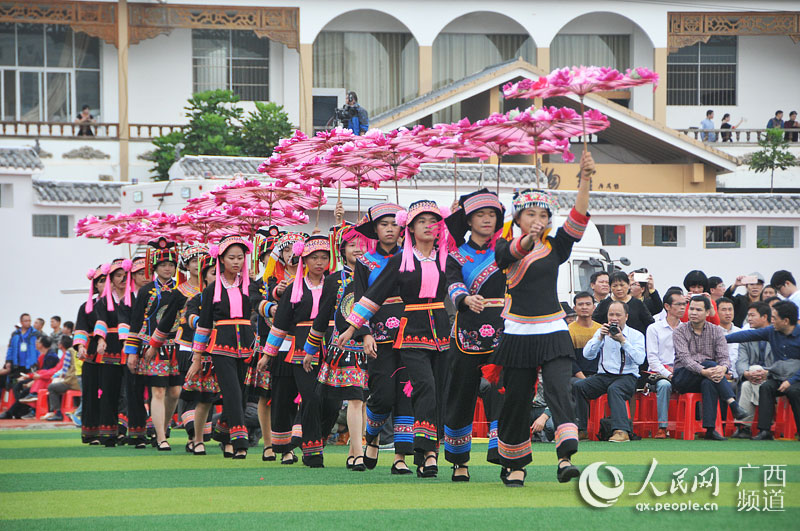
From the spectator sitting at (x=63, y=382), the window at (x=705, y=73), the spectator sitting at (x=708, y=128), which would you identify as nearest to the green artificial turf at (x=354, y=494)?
the spectator sitting at (x=63, y=382)

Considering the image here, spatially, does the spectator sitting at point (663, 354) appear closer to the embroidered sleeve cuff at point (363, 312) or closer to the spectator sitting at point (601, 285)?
the spectator sitting at point (601, 285)

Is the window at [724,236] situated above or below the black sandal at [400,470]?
above

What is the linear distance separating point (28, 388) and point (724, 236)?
17.4 metres

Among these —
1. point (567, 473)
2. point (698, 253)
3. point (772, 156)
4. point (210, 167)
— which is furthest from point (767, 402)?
point (772, 156)

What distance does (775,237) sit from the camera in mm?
31125

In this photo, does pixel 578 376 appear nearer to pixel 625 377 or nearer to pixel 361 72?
pixel 625 377

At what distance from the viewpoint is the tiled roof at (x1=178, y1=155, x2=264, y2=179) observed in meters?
26.5

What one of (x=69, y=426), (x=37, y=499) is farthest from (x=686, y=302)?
(x=69, y=426)

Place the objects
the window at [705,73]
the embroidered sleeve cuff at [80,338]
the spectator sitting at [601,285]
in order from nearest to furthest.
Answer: the embroidered sleeve cuff at [80,338]
the spectator sitting at [601,285]
the window at [705,73]

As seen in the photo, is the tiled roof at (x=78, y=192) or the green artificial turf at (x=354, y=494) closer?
the green artificial turf at (x=354, y=494)

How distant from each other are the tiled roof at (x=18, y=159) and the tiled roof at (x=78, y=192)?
0.43 m

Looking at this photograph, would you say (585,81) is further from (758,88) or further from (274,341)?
(758,88)

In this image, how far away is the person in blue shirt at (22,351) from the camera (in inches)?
918

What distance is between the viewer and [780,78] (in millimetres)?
39531
